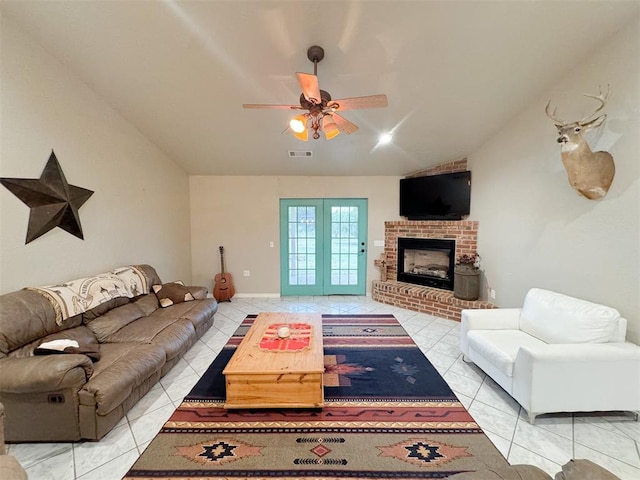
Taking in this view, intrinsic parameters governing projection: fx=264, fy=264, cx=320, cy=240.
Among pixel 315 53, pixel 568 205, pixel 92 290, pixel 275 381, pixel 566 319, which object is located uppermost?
pixel 315 53

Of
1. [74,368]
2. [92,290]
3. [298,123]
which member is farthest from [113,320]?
[298,123]

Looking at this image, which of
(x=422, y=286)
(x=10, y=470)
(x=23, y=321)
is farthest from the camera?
(x=422, y=286)

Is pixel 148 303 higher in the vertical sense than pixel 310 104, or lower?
lower

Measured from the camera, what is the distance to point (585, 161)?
2.25 metres

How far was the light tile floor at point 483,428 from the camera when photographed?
5.34 feet

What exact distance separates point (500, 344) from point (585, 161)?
68.3 inches

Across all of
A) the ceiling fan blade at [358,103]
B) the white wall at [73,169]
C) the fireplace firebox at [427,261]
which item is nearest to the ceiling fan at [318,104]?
the ceiling fan blade at [358,103]

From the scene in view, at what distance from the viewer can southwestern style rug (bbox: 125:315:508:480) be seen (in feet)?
5.27

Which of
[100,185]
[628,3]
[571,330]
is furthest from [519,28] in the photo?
[100,185]

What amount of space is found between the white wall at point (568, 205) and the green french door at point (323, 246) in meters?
2.18

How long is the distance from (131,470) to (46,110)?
3060 millimetres

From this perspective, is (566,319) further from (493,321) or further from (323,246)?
(323,246)

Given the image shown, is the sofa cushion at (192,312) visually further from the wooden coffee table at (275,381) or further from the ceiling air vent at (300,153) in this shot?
the ceiling air vent at (300,153)

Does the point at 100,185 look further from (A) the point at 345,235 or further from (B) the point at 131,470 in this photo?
(A) the point at 345,235
